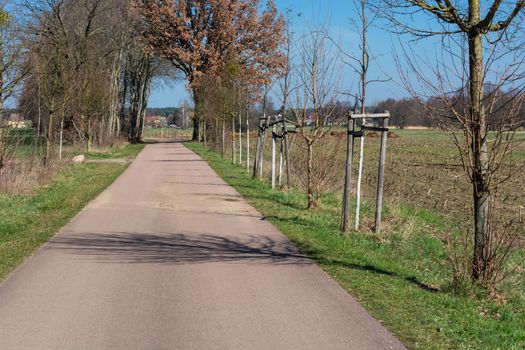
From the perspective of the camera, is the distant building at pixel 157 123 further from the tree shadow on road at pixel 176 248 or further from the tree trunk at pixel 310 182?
the tree shadow on road at pixel 176 248

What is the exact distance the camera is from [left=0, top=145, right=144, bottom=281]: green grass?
8.73 metres

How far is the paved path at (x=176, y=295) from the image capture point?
5.12 meters

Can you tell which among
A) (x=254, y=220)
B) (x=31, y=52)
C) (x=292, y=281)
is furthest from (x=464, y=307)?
(x=31, y=52)

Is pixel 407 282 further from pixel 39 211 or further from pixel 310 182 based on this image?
pixel 39 211

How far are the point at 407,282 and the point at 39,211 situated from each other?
8.64 m

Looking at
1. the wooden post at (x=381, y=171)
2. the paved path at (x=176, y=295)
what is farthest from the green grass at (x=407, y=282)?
the wooden post at (x=381, y=171)

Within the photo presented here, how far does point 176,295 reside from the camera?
646 cm

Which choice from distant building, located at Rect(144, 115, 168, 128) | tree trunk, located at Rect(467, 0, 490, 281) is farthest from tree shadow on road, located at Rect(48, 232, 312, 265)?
distant building, located at Rect(144, 115, 168, 128)

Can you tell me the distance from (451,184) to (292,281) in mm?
16841

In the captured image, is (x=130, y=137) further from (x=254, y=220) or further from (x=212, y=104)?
(x=254, y=220)

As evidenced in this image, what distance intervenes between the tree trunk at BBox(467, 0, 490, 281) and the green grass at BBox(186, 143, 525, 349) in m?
0.53

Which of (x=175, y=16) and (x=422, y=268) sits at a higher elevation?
(x=175, y=16)

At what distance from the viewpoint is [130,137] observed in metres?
60.2

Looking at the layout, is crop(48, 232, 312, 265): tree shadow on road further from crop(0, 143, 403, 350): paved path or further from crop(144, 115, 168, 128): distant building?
crop(144, 115, 168, 128): distant building
